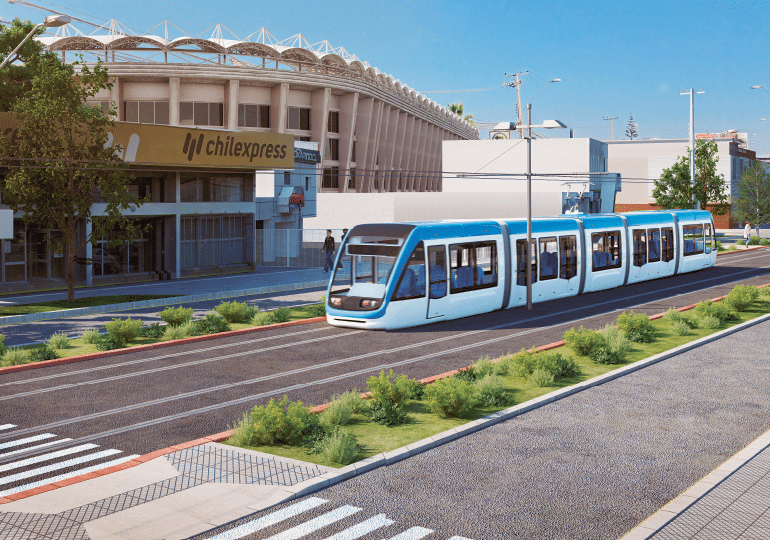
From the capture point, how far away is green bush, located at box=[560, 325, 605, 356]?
16.4 metres

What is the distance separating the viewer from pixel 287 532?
745 cm

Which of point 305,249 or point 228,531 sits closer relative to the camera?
point 228,531

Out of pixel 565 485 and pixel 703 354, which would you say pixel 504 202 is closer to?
pixel 703 354

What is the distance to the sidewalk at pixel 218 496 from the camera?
7.45 metres

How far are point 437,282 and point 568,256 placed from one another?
7.65 m

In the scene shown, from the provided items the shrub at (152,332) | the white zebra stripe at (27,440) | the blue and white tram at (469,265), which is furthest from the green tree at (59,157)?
the white zebra stripe at (27,440)

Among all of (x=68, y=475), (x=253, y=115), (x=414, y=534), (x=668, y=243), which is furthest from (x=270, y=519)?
(x=253, y=115)

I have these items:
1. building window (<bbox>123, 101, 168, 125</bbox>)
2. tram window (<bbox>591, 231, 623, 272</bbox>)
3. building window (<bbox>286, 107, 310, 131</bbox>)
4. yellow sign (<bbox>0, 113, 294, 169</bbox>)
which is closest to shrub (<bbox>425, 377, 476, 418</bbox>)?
tram window (<bbox>591, 231, 623, 272</bbox>)

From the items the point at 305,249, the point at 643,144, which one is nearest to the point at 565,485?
the point at 305,249

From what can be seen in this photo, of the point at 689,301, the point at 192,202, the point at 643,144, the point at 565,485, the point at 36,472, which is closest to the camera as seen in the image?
the point at 565,485

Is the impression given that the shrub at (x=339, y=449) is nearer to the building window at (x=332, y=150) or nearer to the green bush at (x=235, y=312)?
the green bush at (x=235, y=312)

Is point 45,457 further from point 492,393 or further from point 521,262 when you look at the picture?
point 521,262

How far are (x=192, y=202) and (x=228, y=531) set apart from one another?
99.3 ft

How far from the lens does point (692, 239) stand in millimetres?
35625
